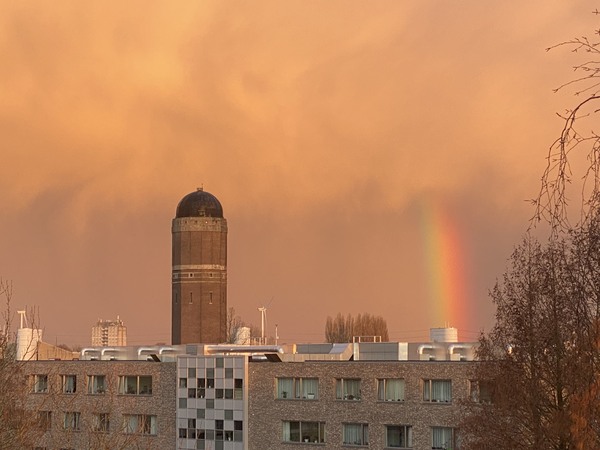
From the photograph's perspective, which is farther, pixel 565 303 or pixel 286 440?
pixel 286 440

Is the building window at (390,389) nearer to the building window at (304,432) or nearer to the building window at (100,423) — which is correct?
the building window at (304,432)

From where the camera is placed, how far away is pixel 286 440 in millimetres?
77062

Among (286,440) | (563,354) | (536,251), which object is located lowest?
(286,440)

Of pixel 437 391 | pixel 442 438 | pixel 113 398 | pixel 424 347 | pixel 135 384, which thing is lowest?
pixel 442 438

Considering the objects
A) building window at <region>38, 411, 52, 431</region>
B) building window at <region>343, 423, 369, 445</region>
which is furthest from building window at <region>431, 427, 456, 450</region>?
building window at <region>38, 411, 52, 431</region>

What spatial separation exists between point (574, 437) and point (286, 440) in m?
66.3

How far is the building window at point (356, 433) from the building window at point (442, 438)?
508cm

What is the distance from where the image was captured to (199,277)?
14738 centimetres

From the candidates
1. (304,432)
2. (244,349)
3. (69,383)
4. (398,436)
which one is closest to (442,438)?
(398,436)

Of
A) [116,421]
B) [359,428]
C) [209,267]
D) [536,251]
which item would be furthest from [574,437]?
[209,267]

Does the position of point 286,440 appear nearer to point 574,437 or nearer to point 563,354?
point 563,354

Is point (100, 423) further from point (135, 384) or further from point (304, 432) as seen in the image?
point (135, 384)

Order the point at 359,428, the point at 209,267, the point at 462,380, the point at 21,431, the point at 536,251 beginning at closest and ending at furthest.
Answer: the point at 21,431 < the point at 536,251 < the point at 462,380 < the point at 359,428 < the point at 209,267

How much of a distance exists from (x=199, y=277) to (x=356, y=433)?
7637 cm
